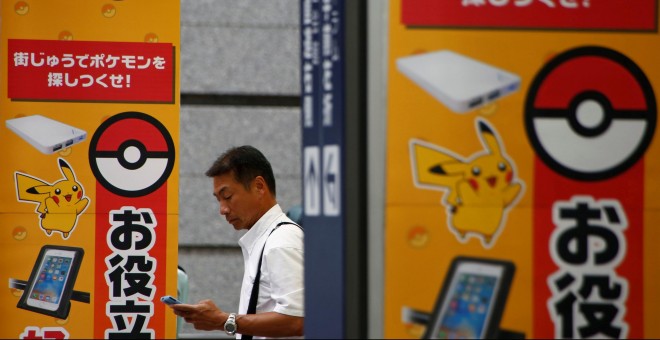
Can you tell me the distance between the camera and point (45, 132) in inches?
201

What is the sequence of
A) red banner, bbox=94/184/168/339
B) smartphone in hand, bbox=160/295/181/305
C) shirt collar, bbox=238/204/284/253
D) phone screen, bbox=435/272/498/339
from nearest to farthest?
1. phone screen, bbox=435/272/498/339
2. smartphone in hand, bbox=160/295/181/305
3. shirt collar, bbox=238/204/284/253
4. red banner, bbox=94/184/168/339

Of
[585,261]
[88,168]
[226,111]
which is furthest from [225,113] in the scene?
[585,261]

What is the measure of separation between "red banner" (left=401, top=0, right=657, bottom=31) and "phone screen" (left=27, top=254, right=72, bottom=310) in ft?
8.95

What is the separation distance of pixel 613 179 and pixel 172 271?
2798 mm

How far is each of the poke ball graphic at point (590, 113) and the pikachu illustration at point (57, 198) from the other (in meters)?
2.78

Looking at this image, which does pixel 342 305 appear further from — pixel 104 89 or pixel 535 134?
pixel 104 89

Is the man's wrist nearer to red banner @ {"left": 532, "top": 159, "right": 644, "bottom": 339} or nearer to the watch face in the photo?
the watch face

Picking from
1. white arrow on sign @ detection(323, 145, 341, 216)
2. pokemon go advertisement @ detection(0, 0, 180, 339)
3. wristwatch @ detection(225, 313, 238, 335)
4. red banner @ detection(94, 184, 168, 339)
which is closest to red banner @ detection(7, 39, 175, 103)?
pokemon go advertisement @ detection(0, 0, 180, 339)

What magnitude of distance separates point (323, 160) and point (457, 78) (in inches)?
15.5

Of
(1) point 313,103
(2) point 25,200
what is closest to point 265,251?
(2) point 25,200

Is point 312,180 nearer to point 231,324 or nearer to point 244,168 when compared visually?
point 231,324

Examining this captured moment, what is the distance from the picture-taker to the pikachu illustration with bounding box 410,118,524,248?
2891 mm

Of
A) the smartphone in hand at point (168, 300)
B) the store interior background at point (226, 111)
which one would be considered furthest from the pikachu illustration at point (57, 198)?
the store interior background at point (226, 111)

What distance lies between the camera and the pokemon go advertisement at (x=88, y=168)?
508 cm
